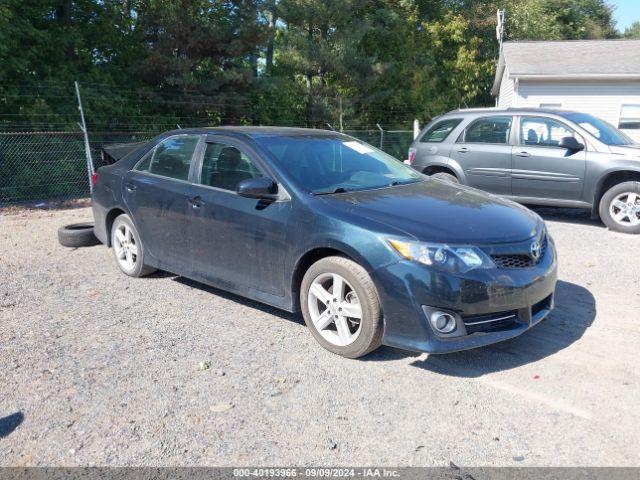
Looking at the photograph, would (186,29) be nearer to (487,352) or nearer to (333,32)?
(333,32)

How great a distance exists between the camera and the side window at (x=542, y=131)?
8.88 meters

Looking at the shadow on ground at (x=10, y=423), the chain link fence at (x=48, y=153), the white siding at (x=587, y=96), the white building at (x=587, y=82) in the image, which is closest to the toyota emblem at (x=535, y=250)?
the shadow on ground at (x=10, y=423)

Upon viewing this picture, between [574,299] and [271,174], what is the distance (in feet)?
9.98

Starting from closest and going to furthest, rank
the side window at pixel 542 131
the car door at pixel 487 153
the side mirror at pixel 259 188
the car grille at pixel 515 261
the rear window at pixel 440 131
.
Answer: the car grille at pixel 515 261
the side mirror at pixel 259 188
the side window at pixel 542 131
the car door at pixel 487 153
the rear window at pixel 440 131

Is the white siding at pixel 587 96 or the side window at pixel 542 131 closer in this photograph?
the side window at pixel 542 131

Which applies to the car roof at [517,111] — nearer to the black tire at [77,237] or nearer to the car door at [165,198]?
the car door at [165,198]

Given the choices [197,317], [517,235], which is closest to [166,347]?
[197,317]

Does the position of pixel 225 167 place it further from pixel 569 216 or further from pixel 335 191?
pixel 569 216

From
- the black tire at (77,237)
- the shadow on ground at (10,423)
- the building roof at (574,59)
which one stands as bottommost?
the shadow on ground at (10,423)

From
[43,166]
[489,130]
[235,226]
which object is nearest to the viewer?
[235,226]

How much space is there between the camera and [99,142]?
13195mm

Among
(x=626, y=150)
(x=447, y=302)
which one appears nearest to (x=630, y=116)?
(x=626, y=150)

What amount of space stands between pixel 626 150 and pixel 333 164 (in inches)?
214

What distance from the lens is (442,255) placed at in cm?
387
